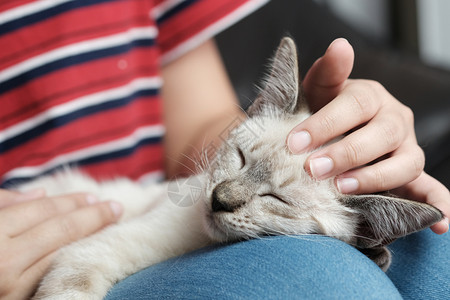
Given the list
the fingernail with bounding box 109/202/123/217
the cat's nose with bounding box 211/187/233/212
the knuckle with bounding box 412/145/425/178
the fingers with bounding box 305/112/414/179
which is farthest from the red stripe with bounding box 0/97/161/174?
the knuckle with bounding box 412/145/425/178

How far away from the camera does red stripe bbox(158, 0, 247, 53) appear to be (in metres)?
1.30

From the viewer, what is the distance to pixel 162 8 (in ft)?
4.44

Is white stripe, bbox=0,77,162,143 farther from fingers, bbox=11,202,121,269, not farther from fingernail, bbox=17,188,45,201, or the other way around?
fingers, bbox=11,202,121,269

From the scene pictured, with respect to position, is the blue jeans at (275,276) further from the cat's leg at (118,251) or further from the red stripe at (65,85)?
the red stripe at (65,85)

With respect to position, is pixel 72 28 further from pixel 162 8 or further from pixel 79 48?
pixel 162 8

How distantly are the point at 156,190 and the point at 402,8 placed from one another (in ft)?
7.13

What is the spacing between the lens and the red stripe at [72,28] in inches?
45.4

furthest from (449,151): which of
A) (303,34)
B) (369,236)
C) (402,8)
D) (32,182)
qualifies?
(402,8)

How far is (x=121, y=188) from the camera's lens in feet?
4.05

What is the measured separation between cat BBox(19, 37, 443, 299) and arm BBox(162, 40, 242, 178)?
0.41m

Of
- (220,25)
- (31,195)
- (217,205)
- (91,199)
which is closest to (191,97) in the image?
(220,25)

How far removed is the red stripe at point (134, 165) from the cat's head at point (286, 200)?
0.55 meters

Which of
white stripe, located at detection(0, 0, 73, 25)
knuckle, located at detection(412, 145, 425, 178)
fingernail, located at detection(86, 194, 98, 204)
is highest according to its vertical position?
white stripe, located at detection(0, 0, 73, 25)

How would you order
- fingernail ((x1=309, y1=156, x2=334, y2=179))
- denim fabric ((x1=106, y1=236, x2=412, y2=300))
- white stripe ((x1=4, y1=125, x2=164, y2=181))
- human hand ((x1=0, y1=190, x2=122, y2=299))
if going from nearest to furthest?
denim fabric ((x1=106, y1=236, x2=412, y2=300)) < fingernail ((x1=309, y1=156, x2=334, y2=179)) < human hand ((x1=0, y1=190, x2=122, y2=299)) < white stripe ((x1=4, y1=125, x2=164, y2=181))
